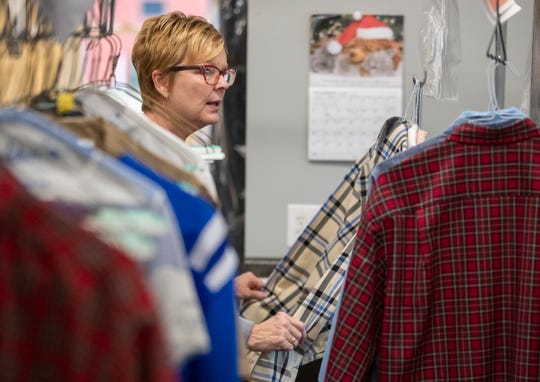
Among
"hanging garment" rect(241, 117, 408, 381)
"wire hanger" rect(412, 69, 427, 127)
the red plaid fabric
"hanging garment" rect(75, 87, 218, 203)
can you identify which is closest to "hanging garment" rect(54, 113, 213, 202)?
"hanging garment" rect(75, 87, 218, 203)

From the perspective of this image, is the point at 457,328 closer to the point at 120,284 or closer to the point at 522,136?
the point at 522,136

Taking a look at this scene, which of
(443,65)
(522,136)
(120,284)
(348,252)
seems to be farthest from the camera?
(443,65)

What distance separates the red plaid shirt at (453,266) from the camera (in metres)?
1.52

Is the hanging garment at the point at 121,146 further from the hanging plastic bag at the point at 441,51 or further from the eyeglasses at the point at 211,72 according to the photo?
the hanging plastic bag at the point at 441,51

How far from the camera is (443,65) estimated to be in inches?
82.0

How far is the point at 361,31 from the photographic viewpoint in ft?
9.82

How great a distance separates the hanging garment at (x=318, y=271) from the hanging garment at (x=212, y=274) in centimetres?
87

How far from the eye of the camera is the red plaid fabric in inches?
31.2

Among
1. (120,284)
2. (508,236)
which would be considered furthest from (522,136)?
(120,284)

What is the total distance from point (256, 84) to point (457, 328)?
1639 millimetres

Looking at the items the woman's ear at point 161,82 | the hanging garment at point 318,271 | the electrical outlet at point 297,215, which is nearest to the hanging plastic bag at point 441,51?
the hanging garment at point 318,271

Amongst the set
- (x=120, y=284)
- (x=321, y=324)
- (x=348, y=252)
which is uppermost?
(x=120, y=284)

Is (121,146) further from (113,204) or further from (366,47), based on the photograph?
(366,47)

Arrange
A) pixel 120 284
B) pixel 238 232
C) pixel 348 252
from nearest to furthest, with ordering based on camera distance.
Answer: pixel 120 284
pixel 348 252
pixel 238 232
